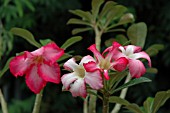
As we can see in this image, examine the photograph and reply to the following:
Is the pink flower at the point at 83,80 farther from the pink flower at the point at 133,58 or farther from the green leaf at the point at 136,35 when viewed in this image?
the green leaf at the point at 136,35

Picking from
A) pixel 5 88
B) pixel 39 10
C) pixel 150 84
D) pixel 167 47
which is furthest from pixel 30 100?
pixel 167 47

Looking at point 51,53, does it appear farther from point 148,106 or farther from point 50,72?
point 148,106

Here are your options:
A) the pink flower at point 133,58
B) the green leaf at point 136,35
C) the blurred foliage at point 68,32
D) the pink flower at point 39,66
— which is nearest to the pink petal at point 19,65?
the pink flower at point 39,66

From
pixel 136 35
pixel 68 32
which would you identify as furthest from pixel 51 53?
pixel 68 32

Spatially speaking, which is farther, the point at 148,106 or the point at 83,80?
→ the point at 148,106

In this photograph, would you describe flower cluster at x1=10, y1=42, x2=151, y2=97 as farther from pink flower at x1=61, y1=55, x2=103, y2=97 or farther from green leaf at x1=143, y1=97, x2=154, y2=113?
green leaf at x1=143, y1=97, x2=154, y2=113

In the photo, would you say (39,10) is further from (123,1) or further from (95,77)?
(95,77)

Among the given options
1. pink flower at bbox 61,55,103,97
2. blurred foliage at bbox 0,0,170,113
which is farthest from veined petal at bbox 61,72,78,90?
blurred foliage at bbox 0,0,170,113

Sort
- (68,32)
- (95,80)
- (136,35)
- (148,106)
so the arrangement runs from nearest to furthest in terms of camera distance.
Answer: (95,80), (148,106), (136,35), (68,32)
